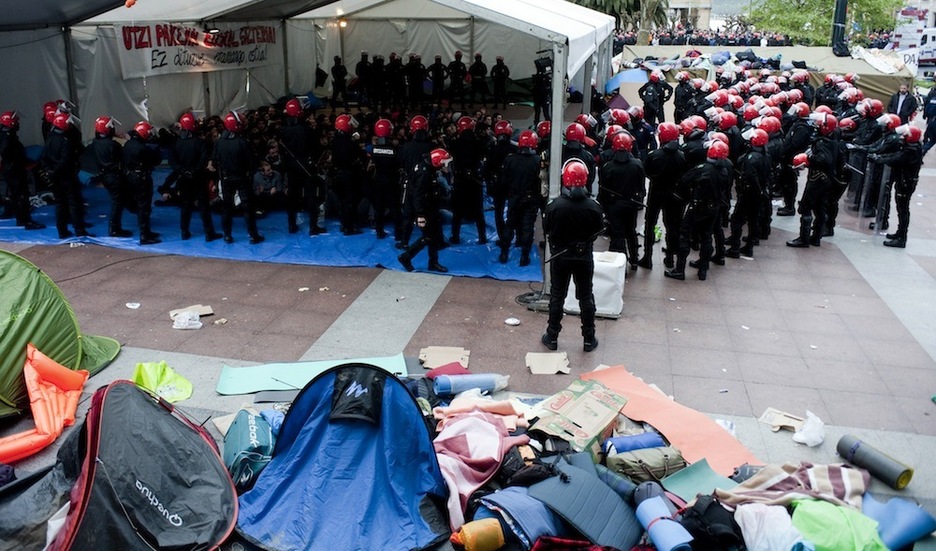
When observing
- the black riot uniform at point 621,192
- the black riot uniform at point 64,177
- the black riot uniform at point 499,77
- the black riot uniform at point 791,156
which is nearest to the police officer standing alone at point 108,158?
the black riot uniform at point 64,177

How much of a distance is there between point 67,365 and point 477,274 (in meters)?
5.25

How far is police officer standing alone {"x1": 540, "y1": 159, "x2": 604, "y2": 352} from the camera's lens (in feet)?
26.3

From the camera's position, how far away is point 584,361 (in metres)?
8.23

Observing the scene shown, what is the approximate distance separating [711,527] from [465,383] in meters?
2.81

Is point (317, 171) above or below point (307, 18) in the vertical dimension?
below

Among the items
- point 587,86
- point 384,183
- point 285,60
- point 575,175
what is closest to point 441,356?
point 575,175

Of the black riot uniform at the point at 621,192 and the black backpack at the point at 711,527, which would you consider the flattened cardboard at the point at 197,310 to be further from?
the black backpack at the point at 711,527

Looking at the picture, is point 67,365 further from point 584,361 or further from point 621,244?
point 621,244

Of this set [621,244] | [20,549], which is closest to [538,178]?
[621,244]

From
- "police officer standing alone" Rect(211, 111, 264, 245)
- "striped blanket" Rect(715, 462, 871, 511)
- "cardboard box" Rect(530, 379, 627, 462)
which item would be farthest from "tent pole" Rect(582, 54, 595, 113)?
"striped blanket" Rect(715, 462, 871, 511)

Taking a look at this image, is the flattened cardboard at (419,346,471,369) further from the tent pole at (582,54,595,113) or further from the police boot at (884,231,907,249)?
the tent pole at (582,54,595,113)

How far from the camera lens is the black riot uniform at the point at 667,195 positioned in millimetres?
10719

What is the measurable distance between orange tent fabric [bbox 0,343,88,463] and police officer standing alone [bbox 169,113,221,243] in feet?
15.9

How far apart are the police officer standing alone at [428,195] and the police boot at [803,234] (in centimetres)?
567
